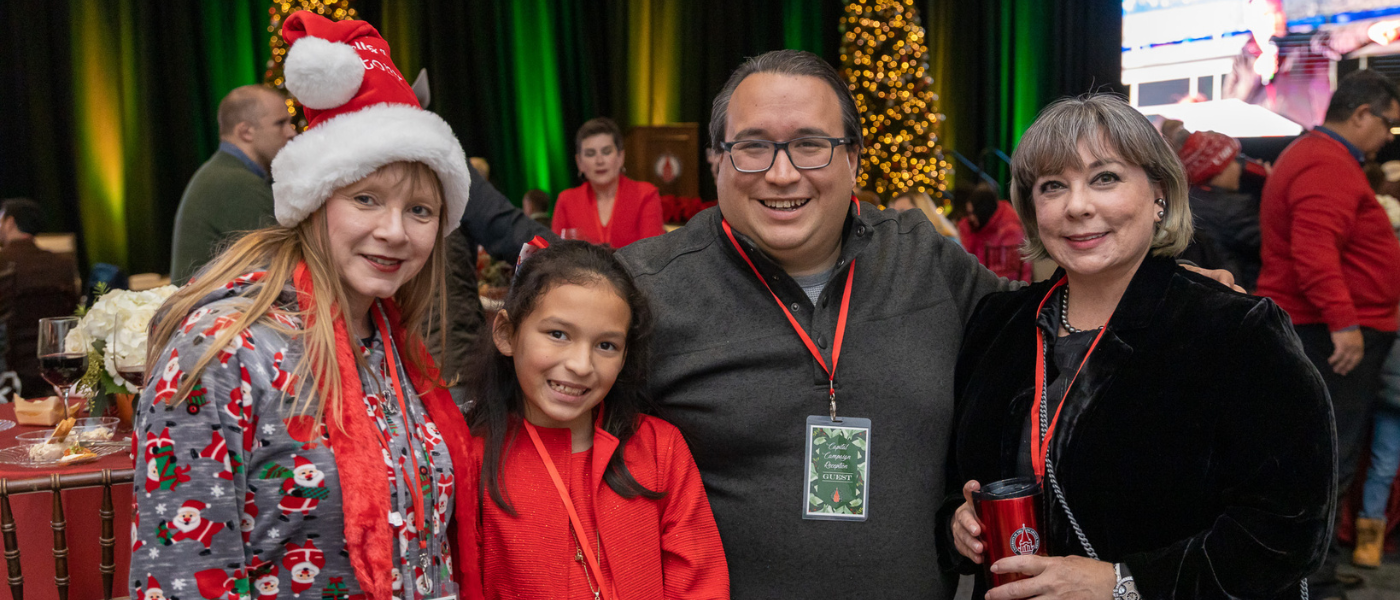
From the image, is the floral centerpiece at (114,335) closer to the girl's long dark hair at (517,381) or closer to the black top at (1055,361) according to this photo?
the girl's long dark hair at (517,381)

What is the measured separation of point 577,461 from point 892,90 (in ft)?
25.8

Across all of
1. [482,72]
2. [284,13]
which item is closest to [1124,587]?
[284,13]

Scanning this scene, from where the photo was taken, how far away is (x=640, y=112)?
32.8 feet

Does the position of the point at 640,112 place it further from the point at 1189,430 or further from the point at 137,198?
the point at 1189,430

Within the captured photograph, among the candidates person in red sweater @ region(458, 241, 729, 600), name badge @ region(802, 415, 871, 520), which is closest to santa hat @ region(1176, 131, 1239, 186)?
name badge @ region(802, 415, 871, 520)

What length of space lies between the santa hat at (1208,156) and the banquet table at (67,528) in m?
A: 4.12

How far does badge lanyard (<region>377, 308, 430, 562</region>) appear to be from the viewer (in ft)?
4.63

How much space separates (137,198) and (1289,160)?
26.7 feet

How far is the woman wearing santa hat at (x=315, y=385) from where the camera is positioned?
122cm

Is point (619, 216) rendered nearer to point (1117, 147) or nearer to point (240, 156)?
point (240, 156)

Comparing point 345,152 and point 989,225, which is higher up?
point 345,152

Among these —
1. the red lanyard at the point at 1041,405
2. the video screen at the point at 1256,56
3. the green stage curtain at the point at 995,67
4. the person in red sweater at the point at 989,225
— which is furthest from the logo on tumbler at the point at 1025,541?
the green stage curtain at the point at 995,67

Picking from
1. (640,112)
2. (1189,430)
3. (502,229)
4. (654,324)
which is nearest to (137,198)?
(640,112)

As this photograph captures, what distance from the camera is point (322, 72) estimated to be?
1.38 metres
